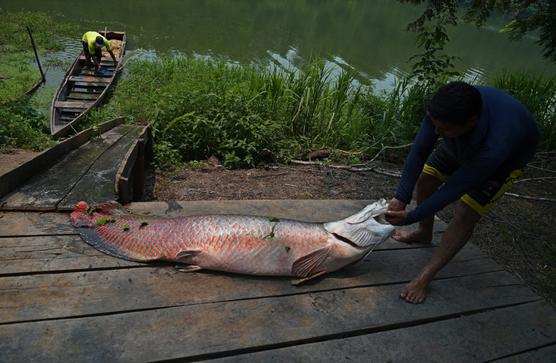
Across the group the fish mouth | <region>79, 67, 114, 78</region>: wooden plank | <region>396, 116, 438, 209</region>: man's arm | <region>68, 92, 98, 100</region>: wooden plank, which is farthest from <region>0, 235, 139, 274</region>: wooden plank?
<region>79, 67, 114, 78</region>: wooden plank

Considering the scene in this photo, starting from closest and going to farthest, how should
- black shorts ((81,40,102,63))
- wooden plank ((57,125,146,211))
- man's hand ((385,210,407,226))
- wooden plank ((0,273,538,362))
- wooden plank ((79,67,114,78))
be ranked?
wooden plank ((0,273,538,362)), man's hand ((385,210,407,226)), wooden plank ((57,125,146,211)), black shorts ((81,40,102,63)), wooden plank ((79,67,114,78))

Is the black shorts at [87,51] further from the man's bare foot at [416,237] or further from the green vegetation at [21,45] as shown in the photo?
the man's bare foot at [416,237]

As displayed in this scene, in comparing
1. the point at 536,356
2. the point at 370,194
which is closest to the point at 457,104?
the point at 536,356

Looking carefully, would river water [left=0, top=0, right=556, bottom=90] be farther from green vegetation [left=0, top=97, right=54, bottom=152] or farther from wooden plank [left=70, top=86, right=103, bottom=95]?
green vegetation [left=0, top=97, right=54, bottom=152]

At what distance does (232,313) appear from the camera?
Result: 6.63ft

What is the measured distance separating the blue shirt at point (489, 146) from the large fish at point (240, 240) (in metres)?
0.40

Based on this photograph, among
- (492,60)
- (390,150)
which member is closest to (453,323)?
(390,150)

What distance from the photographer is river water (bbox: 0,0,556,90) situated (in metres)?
14.7

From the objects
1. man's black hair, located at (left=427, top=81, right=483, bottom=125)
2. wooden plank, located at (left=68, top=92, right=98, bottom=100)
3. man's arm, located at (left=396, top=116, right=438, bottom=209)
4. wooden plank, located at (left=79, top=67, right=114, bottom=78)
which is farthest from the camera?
wooden plank, located at (left=79, top=67, right=114, bottom=78)

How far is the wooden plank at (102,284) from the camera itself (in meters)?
1.91

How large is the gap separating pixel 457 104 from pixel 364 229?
3.16 feet

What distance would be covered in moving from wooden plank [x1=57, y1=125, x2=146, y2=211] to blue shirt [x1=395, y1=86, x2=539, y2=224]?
7.56 feet

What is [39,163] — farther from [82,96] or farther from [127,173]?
[82,96]

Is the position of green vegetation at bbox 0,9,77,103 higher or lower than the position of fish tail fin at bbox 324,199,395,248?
lower
